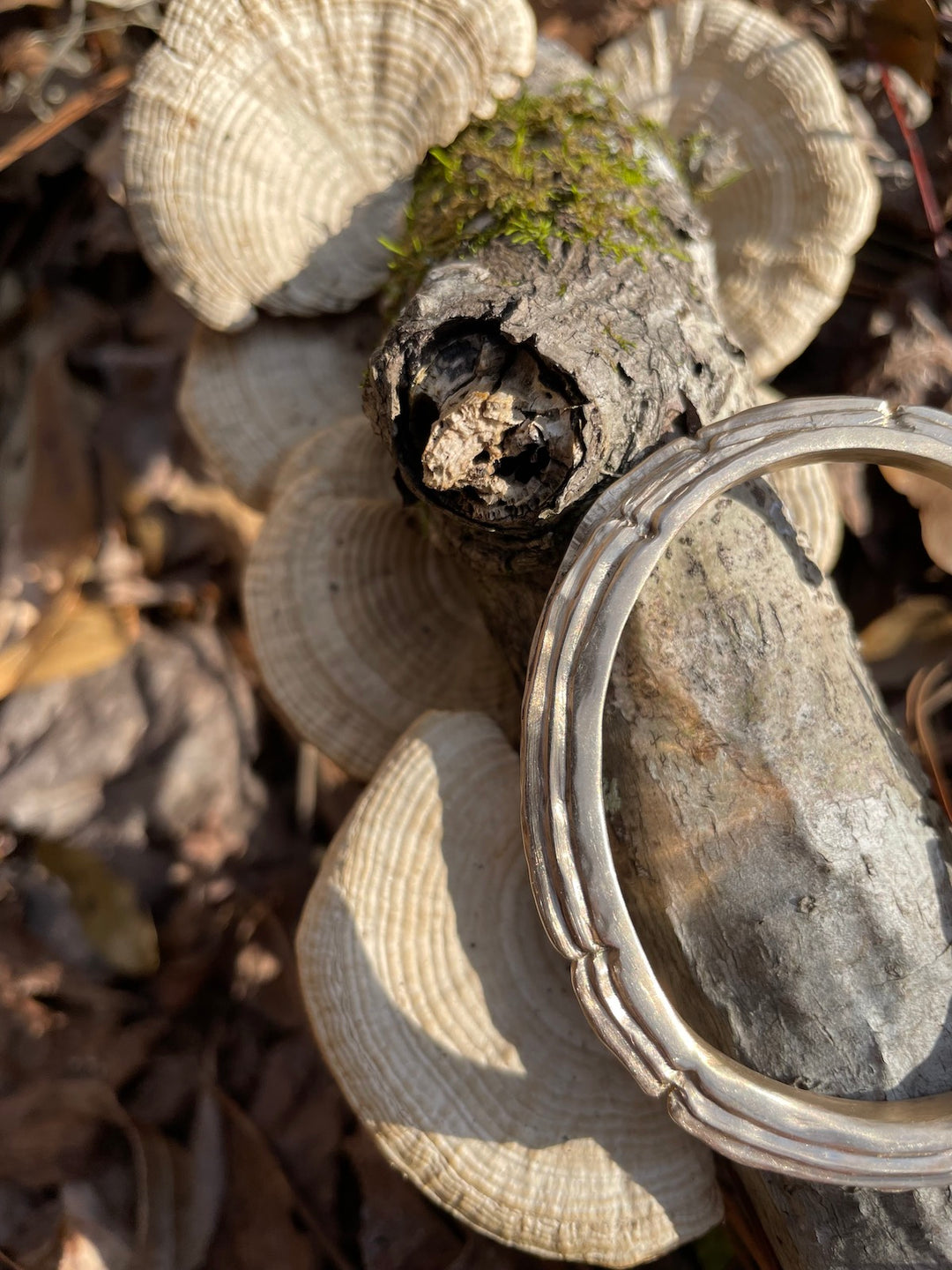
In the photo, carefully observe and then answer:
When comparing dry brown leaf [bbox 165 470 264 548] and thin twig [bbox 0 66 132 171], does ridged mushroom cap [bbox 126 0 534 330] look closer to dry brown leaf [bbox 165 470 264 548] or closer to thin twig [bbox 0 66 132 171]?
thin twig [bbox 0 66 132 171]

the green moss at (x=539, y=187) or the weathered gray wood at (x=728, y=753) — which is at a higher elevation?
the green moss at (x=539, y=187)

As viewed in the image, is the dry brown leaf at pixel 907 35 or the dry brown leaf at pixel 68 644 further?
the dry brown leaf at pixel 68 644

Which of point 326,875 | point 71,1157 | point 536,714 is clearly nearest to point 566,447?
point 536,714

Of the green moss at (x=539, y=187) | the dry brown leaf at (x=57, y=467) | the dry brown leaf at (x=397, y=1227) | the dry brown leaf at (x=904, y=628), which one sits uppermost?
the green moss at (x=539, y=187)

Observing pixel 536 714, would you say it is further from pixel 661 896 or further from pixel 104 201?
pixel 104 201

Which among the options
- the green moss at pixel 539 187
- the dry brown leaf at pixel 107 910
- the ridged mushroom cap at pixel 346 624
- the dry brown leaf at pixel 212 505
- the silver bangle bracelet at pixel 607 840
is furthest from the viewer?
the dry brown leaf at pixel 212 505

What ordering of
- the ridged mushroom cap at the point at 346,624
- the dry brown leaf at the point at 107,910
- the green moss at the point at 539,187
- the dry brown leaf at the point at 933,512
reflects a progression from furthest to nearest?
the dry brown leaf at the point at 107,910 → the dry brown leaf at the point at 933,512 → the ridged mushroom cap at the point at 346,624 → the green moss at the point at 539,187

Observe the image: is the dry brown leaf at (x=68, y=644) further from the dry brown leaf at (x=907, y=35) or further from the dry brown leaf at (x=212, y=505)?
the dry brown leaf at (x=907, y=35)

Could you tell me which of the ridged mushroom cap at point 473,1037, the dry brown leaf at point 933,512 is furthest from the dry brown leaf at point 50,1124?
the dry brown leaf at point 933,512
